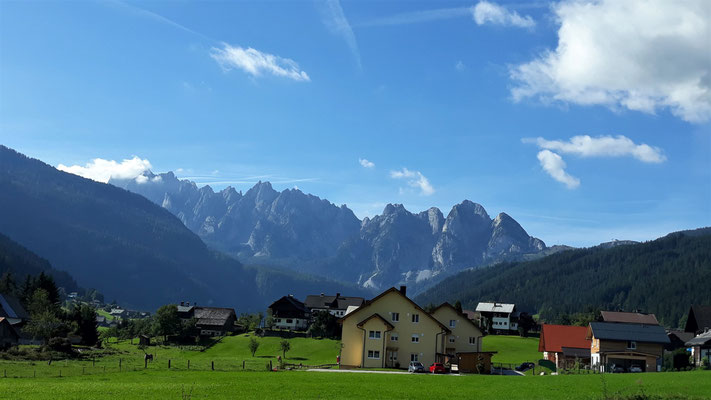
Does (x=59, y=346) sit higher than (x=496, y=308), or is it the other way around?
(x=496, y=308)

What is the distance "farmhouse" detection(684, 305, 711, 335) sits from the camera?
130625mm

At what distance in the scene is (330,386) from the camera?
153 feet

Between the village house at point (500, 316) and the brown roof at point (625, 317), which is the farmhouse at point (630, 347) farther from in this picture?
the village house at point (500, 316)

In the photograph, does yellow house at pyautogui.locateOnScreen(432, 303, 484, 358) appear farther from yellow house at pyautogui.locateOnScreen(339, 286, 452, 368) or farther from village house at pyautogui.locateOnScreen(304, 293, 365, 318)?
village house at pyautogui.locateOnScreen(304, 293, 365, 318)

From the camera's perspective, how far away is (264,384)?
46938mm

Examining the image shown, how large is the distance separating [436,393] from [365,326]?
3753cm

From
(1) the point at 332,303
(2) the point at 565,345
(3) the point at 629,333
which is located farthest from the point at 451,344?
(1) the point at 332,303

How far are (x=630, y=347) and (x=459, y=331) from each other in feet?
75.1

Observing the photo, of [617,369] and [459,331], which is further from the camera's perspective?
[459,331]

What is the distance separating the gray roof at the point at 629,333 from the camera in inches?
3393

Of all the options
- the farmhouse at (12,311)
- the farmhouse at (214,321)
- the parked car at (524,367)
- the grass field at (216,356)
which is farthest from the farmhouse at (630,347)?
the farmhouse at (12,311)

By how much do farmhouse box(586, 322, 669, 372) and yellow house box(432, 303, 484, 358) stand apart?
52.9 feet

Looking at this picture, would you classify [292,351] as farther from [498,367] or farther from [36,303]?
[36,303]

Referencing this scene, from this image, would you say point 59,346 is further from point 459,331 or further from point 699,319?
point 699,319
